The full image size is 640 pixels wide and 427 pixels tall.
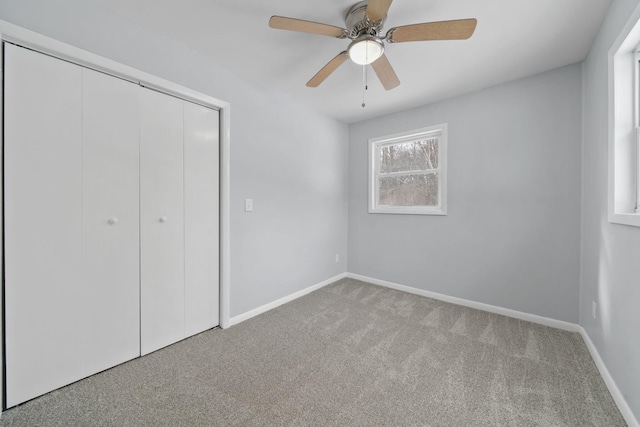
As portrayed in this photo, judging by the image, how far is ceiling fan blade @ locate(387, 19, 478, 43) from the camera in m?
1.30

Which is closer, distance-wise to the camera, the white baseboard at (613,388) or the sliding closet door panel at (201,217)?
the white baseboard at (613,388)

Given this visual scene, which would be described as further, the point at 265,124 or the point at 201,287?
the point at 265,124

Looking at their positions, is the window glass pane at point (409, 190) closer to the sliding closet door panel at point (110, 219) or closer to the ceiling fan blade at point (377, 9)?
the ceiling fan blade at point (377, 9)

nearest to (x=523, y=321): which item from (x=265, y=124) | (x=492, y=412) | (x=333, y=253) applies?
(x=492, y=412)

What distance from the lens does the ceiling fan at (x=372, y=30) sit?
1.32 m

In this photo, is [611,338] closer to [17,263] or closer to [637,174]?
[637,174]

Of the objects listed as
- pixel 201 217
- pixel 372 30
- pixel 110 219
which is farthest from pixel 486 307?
pixel 110 219

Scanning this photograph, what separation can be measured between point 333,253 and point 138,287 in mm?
2360

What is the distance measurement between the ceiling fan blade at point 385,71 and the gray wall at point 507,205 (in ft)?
4.05

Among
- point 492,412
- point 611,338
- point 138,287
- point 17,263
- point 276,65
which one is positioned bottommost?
point 492,412

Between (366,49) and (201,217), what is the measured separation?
182cm

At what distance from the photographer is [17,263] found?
132 cm

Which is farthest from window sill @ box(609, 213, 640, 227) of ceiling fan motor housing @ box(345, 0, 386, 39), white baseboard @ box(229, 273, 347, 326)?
white baseboard @ box(229, 273, 347, 326)

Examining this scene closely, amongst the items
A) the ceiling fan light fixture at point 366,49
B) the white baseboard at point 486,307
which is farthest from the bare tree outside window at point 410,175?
the ceiling fan light fixture at point 366,49
